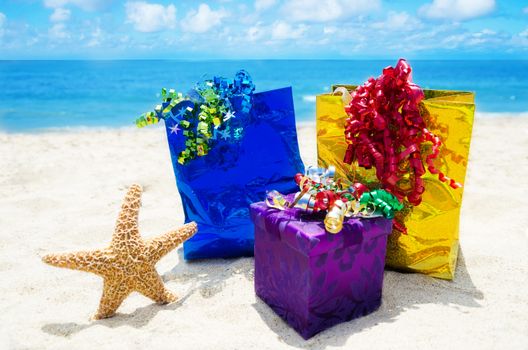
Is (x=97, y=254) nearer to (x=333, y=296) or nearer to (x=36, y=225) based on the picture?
(x=333, y=296)

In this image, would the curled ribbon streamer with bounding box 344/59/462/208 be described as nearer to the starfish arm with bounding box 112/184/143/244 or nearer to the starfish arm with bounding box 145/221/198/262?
the starfish arm with bounding box 145/221/198/262

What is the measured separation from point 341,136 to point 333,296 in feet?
3.14

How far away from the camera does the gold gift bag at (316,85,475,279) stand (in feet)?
7.63

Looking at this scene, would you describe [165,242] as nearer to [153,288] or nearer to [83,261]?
[153,288]

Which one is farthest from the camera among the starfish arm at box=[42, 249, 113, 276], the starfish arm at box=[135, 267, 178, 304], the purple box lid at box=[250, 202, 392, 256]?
the starfish arm at box=[135, 267, 178, 304]

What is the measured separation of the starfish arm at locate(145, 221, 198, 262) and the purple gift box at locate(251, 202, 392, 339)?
40cm

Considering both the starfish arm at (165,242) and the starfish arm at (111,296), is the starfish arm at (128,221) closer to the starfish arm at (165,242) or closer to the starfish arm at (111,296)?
the starfish arm at (165,242)

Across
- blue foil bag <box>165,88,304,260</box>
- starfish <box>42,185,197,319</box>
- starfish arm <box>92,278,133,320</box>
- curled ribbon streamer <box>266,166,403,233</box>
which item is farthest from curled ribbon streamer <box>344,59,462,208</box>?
starfish arm <box>92,278,133,320</box>

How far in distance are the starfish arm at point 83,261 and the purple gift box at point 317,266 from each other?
0.74m

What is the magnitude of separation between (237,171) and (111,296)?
991mm

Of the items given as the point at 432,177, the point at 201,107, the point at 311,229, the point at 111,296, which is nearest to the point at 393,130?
the point at 432,177

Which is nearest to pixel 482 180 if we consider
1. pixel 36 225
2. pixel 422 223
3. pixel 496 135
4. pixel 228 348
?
pixel 422 223

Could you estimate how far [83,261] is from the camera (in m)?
2.16

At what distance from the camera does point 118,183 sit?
4594 millimetres
